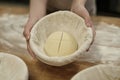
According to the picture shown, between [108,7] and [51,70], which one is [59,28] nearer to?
[51,70]

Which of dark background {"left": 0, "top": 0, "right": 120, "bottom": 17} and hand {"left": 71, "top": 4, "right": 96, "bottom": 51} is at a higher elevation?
hand {"left": 71, "top": 4, "right": 96, "bottom": 51}

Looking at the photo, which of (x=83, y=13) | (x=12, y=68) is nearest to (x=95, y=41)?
(x=83, y=13)

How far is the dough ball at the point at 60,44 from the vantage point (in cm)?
81

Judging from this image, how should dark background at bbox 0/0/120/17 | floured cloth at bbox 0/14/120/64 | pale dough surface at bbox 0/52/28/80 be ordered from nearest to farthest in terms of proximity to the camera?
pale dough surface at bbox 0/52/28/80 → floured cloth at bbox 0/14/120/64 → dark background at bbox 0/0/120/17

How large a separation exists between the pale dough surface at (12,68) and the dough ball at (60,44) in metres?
0.12

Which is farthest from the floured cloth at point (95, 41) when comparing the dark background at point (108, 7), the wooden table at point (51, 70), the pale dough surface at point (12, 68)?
the dark background at point (108, 7)

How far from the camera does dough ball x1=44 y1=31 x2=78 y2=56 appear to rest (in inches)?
31.7

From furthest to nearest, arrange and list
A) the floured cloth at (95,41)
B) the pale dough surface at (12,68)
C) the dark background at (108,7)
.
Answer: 1. the dark background at (108,7)
2. the floured cloth at (95,41)
3. the pale dough surface at (12,68)

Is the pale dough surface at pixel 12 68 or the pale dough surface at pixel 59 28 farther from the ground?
the pale dough surface at pixel 59 28

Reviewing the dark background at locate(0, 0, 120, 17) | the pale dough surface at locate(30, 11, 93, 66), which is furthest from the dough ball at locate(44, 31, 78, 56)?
the dark background at locate(0, 0, 120, 17)

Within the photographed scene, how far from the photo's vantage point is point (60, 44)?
0.82 metres

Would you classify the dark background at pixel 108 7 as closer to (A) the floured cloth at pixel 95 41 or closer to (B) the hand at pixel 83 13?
(A) the floured cloth at pixel 95 41

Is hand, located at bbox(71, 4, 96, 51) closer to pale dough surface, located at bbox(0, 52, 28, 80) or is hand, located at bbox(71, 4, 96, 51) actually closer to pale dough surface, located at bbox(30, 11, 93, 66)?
pale dough surface, located at bbox(30, 11, 93, 66)

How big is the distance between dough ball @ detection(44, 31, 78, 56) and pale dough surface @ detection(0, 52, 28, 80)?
119 millimetres
